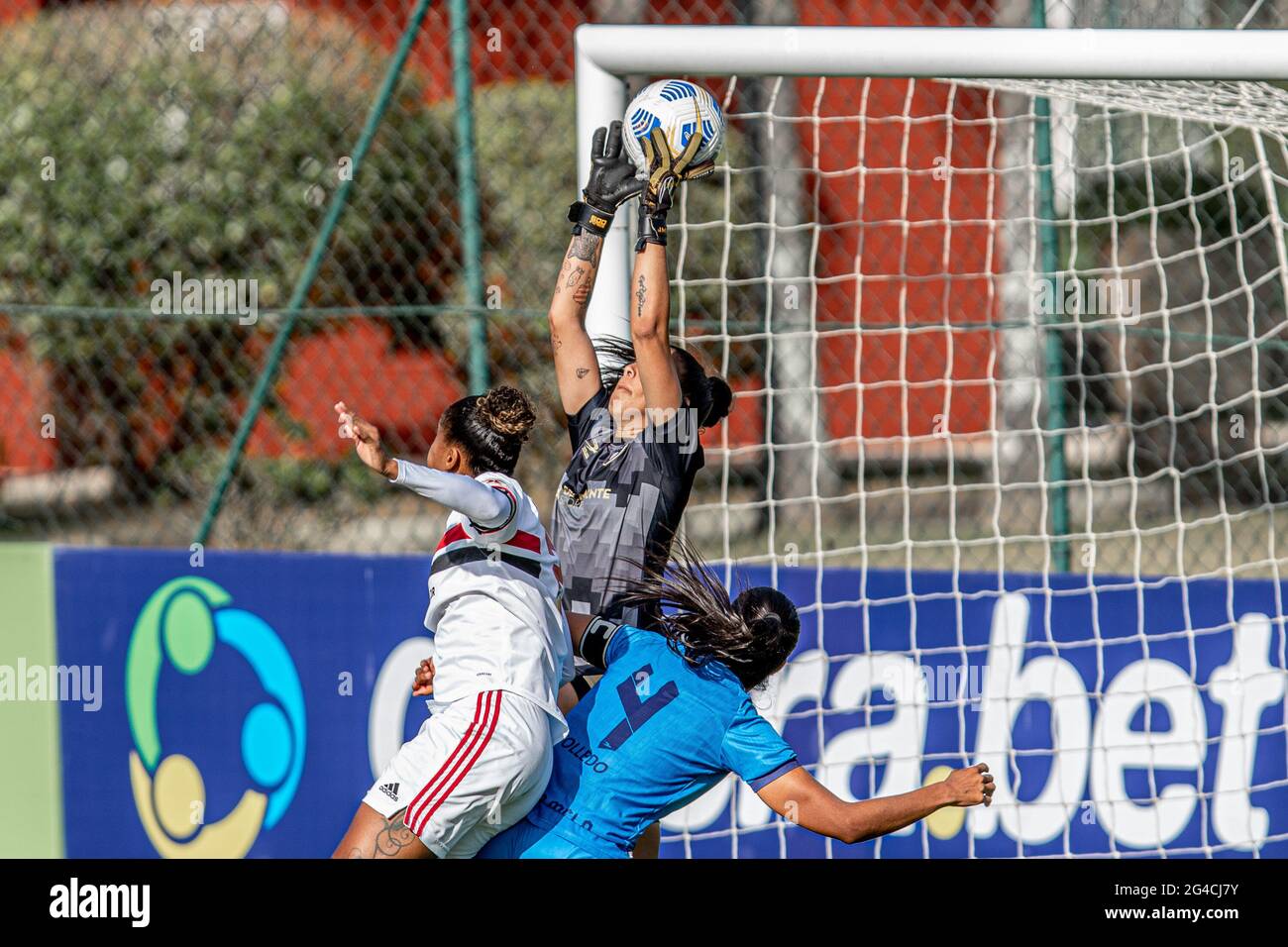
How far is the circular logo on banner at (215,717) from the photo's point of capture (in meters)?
5.45

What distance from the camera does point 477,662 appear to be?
3.63 m

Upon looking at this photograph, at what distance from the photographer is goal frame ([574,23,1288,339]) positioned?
4301 mm

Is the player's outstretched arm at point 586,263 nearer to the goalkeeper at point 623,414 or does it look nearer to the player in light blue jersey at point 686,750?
the goalkeeper at point 623,414

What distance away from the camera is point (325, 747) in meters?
5.41

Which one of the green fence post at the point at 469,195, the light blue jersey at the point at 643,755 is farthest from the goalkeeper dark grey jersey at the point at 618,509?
the green fence post at the point at 469,195

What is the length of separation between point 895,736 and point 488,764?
2.18m

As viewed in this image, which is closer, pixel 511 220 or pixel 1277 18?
pixel 511 220

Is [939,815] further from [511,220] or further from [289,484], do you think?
[511,220]

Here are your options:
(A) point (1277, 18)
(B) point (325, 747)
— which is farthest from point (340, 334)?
(A) point (1277, 18)

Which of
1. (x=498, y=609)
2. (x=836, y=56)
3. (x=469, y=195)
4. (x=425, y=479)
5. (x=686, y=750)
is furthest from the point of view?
(x=469, y=195)

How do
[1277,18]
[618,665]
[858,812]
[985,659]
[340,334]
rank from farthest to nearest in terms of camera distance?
[1277,18] < [340,334] < [985,659] < [618,665] < [858,812]

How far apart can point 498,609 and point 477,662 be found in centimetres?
14

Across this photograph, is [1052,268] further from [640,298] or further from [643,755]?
[643,755]

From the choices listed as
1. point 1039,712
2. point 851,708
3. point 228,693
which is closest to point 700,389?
point 851,708
